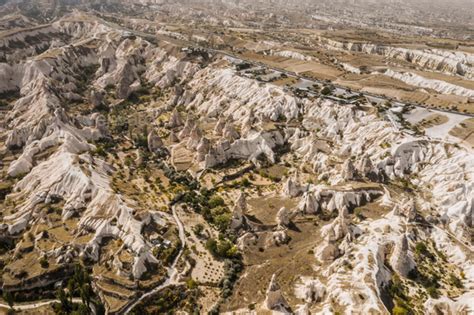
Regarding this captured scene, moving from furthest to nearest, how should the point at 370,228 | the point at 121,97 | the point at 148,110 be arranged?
the point at 121,97, the point at 148,110, the point at 370,228

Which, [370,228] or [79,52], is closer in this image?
[370,228]

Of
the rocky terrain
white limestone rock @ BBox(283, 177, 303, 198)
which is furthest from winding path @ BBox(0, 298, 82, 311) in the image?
white limestone rock @ BBox(283, 177, 303, 198)

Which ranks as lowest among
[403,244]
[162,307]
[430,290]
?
[162,307]

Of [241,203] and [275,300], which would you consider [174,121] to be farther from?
[275,300]

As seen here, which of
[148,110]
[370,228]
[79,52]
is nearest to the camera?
[370,228]

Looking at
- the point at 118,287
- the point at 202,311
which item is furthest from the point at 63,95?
the point at 202,311

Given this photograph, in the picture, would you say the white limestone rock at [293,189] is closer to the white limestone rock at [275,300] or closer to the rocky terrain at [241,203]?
the rocky terrain at [241,203]

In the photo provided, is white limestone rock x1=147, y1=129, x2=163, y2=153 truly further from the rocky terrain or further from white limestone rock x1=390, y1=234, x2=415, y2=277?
white limestone rock x1=390, y1=234, x2=415, y2=277

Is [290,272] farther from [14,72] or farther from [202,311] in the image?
[14,72]

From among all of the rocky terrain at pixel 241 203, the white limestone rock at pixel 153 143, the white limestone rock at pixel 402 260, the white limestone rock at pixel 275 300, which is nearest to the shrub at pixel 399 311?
the rocky terrain at pixel 241 203
